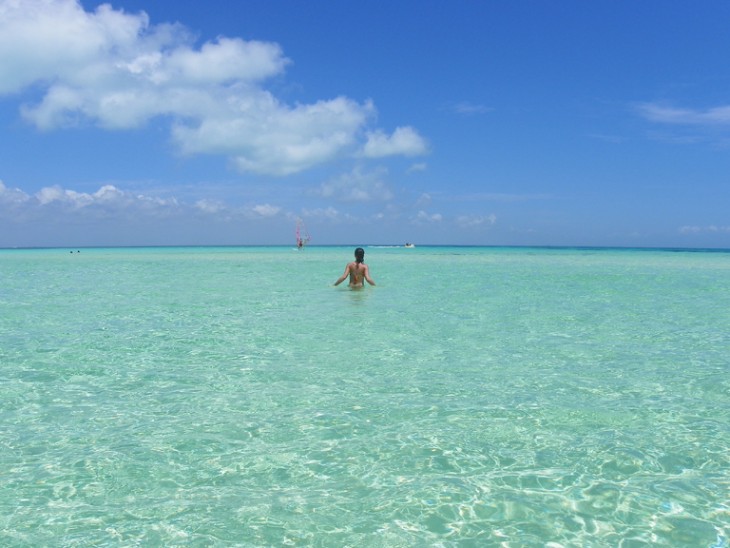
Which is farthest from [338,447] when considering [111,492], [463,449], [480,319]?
[480,319]

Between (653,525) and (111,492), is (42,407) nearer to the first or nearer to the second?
(111,492)

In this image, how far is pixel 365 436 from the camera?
5.65 m

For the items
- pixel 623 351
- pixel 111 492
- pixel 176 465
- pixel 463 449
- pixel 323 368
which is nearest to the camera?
pixel 111 492

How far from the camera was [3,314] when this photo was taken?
14609mm

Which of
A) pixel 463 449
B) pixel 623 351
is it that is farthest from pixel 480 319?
pixel 463 449

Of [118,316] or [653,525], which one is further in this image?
[118,316]

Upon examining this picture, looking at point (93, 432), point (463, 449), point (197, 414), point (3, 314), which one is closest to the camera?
point (463, 449)

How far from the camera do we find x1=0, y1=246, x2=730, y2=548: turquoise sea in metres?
3.99

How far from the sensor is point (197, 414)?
20.8 ft

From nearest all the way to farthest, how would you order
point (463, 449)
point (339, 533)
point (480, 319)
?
point (339, 533) → point (463, 449) → point (480, 319)

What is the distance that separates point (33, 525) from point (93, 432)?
6.10 ft

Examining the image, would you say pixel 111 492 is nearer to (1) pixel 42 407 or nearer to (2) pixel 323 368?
(1) pixel 42 407

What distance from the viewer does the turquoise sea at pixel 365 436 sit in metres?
3.99

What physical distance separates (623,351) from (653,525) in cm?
630
